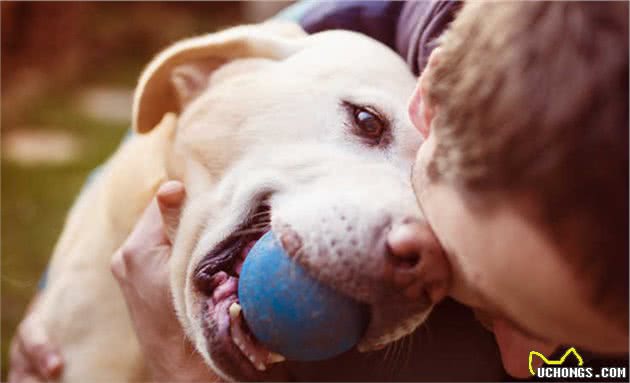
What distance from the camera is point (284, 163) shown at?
1348 millimetres

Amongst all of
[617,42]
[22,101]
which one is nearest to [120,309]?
[617,42]

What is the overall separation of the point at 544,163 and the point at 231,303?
55 centimetres

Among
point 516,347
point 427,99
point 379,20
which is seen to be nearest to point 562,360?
point 516,347

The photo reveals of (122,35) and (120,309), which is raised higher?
(120,309)

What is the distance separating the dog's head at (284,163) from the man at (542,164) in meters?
0.16

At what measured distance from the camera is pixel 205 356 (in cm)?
134

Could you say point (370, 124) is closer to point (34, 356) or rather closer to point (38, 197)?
point (34, 356)

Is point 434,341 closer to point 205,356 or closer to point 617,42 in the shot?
point 205,356

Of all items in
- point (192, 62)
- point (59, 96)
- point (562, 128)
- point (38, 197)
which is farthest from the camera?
point (59, 96)

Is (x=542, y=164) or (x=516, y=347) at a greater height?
(x=542, y=164)

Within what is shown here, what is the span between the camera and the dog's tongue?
1.20m

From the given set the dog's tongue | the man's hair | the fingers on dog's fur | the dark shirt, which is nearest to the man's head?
the man's hair

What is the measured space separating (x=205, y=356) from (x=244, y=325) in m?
0.12

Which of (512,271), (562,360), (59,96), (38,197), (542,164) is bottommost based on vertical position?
(59,96)
